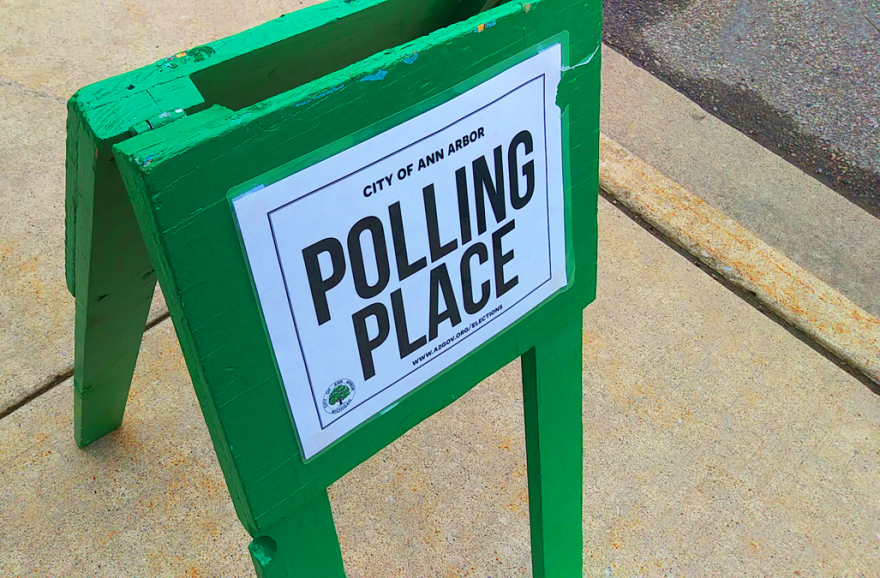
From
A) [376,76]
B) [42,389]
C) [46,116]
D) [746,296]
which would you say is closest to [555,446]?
[376,76]

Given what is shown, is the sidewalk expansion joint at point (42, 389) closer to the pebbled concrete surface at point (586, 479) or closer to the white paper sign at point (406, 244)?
the pebbled concrete surface at point (586, 479)

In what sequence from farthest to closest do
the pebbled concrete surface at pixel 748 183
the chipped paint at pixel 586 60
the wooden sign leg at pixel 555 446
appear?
the pebbled concrete surface at pixel 748 183, the wooden sign leg at pixel 555 446, the chipped paint at pixel 586 60

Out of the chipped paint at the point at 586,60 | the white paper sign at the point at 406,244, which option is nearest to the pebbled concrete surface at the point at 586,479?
the white paper sign at the point at 406,244

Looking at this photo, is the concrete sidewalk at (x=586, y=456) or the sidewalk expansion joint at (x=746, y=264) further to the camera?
the sidewalk expansion joint at (x=746, y=264)

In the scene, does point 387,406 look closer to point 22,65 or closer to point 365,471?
point 365,471

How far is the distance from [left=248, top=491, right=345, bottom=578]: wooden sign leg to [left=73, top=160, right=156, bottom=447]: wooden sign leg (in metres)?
0.50

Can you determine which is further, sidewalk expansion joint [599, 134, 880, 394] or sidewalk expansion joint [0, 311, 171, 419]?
sidewalk expansion joint [599, 134, 880, 394]

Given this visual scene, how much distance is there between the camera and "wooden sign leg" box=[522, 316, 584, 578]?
4.18ft

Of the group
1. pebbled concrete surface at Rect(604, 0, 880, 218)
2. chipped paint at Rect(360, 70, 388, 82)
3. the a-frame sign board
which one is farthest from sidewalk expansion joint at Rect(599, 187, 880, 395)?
chipped paint at Rect(360, 70, 388, 82)

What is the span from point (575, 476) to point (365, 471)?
68 centimetres

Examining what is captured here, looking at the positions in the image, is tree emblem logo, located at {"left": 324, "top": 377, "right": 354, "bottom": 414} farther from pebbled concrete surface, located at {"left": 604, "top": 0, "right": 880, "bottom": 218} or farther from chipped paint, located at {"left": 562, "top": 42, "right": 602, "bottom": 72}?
→ pebbled concrete surface, located at {"left": 604, "top": 0, "right": 880, "bottom": 218}

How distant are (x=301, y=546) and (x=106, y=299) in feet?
1.98

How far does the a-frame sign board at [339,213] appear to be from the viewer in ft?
2.62

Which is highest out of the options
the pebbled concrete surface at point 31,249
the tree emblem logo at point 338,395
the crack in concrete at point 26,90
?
the tree emblem logo at point 338,395
